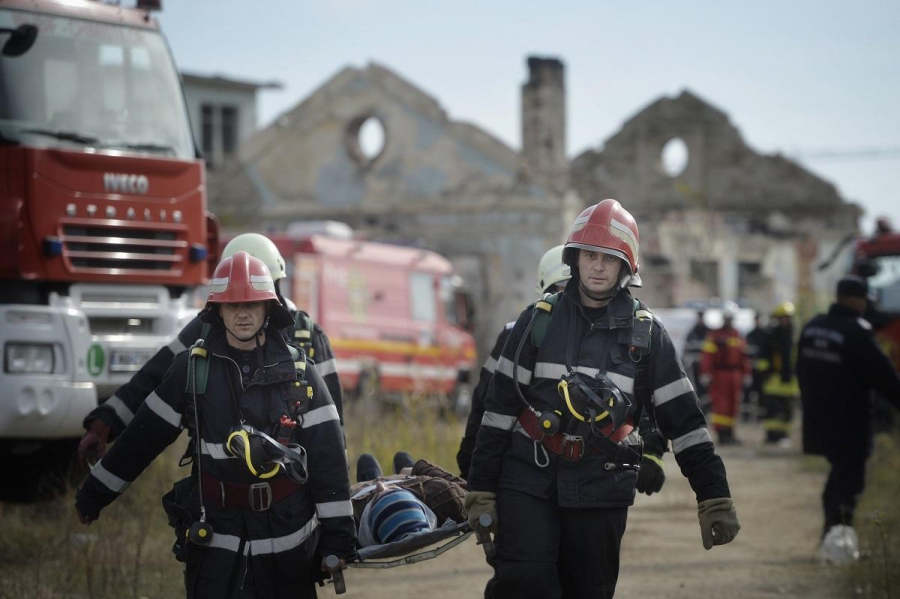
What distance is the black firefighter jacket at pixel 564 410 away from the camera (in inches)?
182

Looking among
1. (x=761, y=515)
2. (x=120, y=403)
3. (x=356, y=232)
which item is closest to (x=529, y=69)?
(x=356, y=232)

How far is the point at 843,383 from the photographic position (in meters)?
8.14

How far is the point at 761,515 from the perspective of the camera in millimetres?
10789

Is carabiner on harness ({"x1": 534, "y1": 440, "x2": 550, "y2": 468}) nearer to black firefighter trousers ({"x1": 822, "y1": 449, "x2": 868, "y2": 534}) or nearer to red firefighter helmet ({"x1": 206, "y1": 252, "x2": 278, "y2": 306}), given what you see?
red firefighter helmet ({"x1": 206, "y1": 252, "x2": 278, "y2": 306})

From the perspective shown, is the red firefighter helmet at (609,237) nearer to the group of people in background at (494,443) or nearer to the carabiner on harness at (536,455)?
the group of people in background at (494,443)

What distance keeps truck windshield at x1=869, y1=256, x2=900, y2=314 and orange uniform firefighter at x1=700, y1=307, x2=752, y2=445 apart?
88.8 inches

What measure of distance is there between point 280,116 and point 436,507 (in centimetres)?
2164

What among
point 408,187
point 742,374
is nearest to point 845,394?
point 742,374

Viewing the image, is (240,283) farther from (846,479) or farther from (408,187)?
(408,187)

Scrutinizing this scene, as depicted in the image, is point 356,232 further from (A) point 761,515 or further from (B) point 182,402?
(B) point 182,402

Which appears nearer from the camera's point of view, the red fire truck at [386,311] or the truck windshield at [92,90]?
the truck windshield at [92,90]

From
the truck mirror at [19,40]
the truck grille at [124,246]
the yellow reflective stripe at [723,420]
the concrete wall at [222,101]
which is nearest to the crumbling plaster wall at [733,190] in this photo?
the concrete wall at [222,101]

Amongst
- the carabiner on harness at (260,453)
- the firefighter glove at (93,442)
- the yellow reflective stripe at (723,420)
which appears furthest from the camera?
the yellow reflective stripe at (723,420)

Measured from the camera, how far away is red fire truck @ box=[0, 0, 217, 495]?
8.02 meters
